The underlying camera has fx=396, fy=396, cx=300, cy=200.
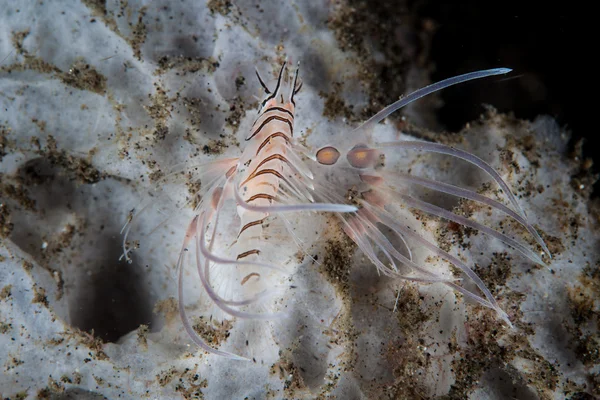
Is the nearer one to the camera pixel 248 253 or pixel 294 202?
pixel 248 253

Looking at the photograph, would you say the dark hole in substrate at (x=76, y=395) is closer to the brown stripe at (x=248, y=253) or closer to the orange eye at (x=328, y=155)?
the brown stripe at (x=248, y=253)

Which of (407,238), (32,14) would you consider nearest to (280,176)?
(407,238)

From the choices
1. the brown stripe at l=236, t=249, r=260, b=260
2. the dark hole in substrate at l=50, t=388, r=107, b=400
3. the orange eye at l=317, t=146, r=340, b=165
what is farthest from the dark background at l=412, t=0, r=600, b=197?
the dark hole in substrate at l=50, t=388, r=107, b=400

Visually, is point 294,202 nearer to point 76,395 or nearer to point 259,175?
point 259,175

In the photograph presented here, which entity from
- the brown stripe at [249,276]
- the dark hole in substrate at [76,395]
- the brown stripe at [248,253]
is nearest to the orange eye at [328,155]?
the brown stripe at [248,253]

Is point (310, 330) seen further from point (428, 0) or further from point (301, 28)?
point (428, 0)

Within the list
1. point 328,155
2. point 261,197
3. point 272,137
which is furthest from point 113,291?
point 328,155

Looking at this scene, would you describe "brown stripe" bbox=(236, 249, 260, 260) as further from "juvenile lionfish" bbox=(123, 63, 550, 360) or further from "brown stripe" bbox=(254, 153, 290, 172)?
"brown stripe" bbox=(254, 153, 290, 172)
